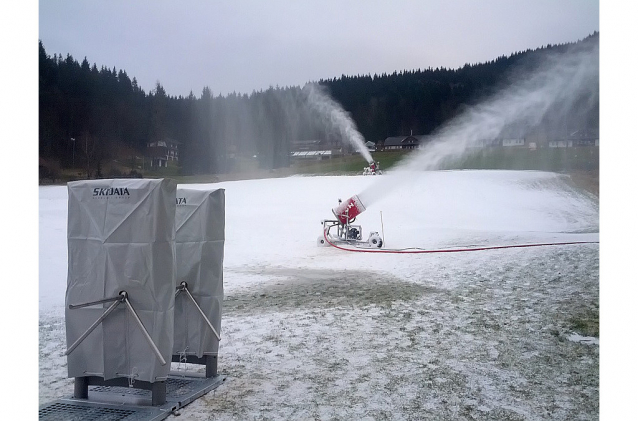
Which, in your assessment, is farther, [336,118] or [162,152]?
[336,118]

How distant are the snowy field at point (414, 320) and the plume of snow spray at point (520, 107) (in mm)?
792

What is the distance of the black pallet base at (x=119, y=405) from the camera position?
2.60 meters

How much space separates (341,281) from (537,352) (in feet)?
10.8

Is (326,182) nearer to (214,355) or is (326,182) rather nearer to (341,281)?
(341,281)

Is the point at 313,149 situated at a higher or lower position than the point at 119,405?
higher

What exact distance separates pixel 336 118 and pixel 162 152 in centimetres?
462

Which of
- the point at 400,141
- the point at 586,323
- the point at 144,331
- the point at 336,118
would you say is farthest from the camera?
the point at 336,118

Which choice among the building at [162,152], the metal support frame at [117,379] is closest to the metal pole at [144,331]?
the metal support frame at [117,379]

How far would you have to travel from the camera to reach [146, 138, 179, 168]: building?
249 inches

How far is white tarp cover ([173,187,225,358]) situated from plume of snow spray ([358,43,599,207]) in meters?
4.47

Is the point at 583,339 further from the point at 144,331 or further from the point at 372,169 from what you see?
the point at 372,169

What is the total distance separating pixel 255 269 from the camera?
769 cm

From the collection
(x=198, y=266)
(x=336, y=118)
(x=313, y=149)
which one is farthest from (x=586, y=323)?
(x=313, y=149)

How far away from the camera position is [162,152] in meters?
6.66
